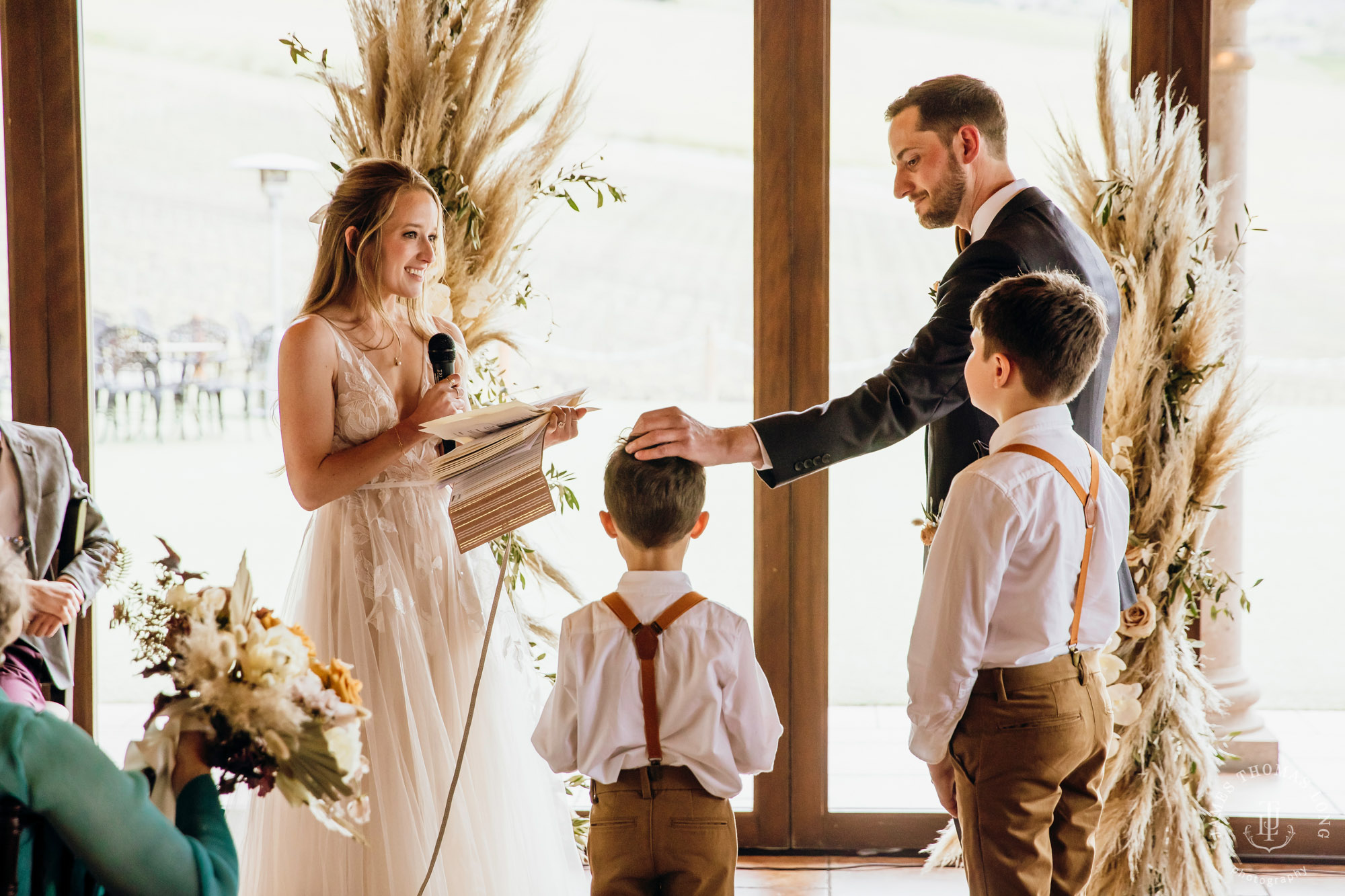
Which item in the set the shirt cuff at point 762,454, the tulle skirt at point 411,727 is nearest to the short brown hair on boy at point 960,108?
the shirt cuff at point 762,454

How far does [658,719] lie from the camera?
175 centimetres

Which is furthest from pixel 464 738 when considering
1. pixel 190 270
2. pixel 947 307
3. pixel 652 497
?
pixel 190 270

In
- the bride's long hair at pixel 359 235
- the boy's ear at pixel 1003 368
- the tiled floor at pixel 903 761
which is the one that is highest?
the bride's long hair at pixel 359 235

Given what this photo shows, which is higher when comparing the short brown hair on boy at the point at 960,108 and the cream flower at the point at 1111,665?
the short brown hair on boy at the point at 960,108

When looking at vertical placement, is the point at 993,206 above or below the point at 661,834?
above

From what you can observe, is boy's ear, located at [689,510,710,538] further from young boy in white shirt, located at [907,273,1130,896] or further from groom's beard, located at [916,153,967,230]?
groom's beard, located at [916,153,967,230]

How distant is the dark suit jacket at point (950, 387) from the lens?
6.64 feet

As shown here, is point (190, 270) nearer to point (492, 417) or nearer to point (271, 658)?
point (492, 417)

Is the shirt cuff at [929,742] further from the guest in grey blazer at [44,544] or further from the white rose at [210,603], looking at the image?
the guest in grey blazer at [44,544]

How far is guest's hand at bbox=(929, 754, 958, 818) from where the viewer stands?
6.26 ft

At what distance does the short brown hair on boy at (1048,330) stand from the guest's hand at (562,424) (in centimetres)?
71

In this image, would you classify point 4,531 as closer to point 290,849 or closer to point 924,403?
point 290,849

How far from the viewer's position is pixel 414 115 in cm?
257

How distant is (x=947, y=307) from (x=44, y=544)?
79.8 inches
